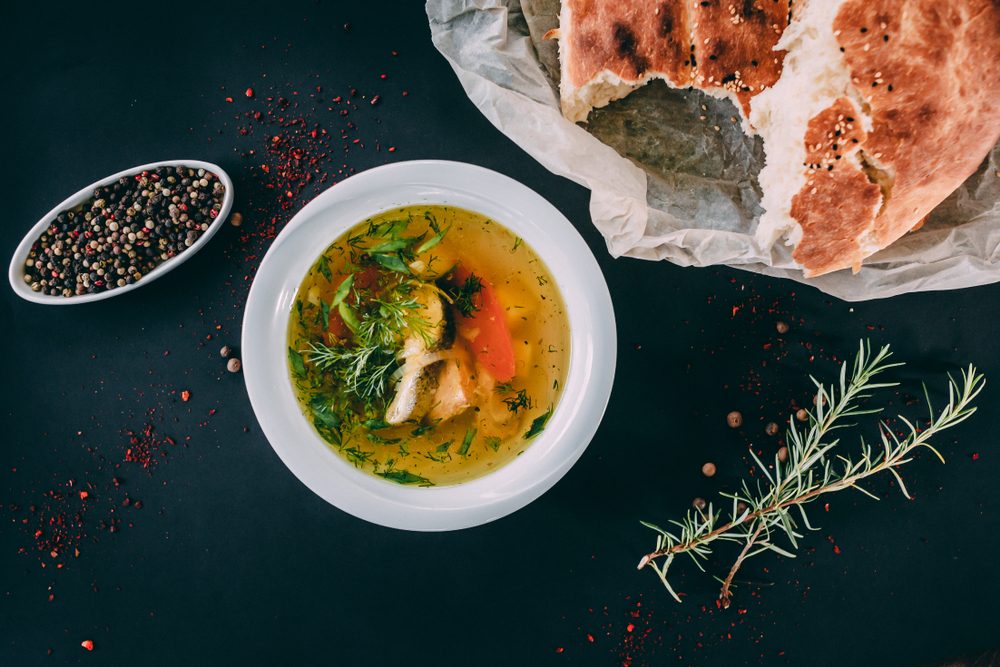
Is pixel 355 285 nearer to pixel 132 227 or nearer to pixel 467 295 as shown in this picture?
pixel 467 295

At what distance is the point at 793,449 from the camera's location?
1299 millimetres

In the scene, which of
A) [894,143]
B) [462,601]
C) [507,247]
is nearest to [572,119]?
[507,247]

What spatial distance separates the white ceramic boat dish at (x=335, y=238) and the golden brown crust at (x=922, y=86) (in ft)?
1.58

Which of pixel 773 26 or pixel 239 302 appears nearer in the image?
pixel 773 26

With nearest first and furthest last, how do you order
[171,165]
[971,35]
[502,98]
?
1. [971,35]
2. [502,98]
3. [171,165]

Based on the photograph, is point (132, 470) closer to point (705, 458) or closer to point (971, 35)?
point (705, 458)

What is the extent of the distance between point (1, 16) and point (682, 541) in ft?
5.60

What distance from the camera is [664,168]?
127cm

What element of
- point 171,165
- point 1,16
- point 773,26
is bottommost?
point 171,165

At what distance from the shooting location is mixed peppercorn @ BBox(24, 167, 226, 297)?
1287 mm

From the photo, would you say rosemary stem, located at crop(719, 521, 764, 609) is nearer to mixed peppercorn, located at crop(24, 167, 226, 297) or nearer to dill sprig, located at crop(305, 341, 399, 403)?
dill sprig, located at crop(305, 341, 399, 403)

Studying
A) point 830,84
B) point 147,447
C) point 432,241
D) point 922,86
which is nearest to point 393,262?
point 432,241

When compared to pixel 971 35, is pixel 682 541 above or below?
below

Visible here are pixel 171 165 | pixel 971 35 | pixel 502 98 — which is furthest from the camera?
pixel 171 165
